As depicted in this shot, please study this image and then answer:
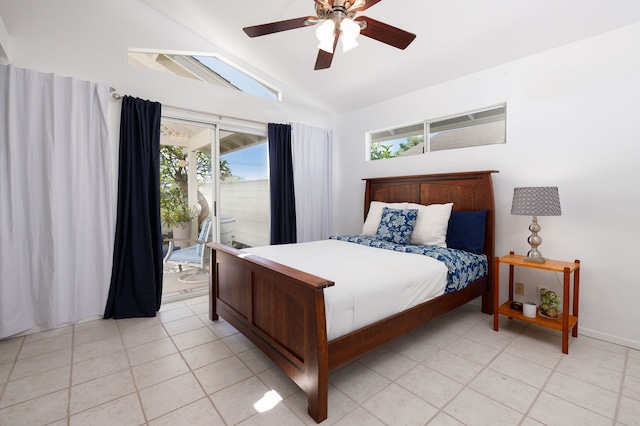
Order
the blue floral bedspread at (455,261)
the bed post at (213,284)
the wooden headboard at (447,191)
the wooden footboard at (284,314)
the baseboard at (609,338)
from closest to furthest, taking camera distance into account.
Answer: the wooden footboard at (284,314) → the baseboard at (609,338) → the blue floral bedspread at (455,261) → the bed post at (213,284) → the wooden headboard at (447,191)

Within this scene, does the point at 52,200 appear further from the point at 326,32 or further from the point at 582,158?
the point at 582,158

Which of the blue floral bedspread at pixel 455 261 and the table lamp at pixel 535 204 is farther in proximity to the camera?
the blue floral bedspread at pixel 455 261

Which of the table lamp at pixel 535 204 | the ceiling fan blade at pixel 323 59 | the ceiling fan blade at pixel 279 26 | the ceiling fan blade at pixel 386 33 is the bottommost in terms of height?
the table lamp at pixel 535 204

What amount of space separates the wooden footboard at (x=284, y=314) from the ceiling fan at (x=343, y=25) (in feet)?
4.83

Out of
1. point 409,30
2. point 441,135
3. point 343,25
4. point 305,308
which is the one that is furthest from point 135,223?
point 441,135

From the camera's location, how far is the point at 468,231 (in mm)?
2848

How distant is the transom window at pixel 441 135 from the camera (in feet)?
9.90

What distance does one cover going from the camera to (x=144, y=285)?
2852 millimetres

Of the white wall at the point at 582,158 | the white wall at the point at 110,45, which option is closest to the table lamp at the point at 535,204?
the white wall at the point at 582,158

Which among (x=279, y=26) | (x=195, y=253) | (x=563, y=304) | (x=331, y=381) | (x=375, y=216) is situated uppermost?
(x=279, y=26)

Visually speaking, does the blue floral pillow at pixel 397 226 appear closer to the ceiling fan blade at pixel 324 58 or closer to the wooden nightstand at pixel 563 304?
the wooden nightstand at pixel 563 304

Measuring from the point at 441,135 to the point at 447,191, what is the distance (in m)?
0.72

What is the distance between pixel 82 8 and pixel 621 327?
5.29 m

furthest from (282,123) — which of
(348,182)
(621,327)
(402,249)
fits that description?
(621,327)
